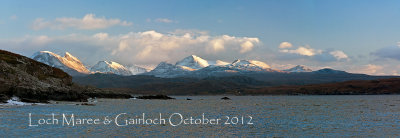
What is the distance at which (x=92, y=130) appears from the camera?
45.4 metres

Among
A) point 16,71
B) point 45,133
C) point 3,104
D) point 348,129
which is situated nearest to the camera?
point 45,133

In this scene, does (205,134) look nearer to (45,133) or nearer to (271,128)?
(271,128)

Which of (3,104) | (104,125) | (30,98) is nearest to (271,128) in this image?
(104,125)

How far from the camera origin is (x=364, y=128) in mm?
50750

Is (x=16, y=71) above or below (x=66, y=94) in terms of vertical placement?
above

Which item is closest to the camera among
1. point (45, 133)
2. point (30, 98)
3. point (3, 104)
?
point (45, 133)

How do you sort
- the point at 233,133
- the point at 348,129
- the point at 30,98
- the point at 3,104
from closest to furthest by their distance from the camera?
the point at 233,133
the point at 348,129
the point at 3,104
the point at 30,98

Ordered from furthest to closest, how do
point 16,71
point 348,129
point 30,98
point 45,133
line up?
1. point 16,71
2. point 30,98
3. point 348,129
4. point 45,133

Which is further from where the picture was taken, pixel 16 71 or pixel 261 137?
pixel 16 71

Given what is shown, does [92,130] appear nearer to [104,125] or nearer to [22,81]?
[104,125]

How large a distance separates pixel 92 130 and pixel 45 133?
552 cm

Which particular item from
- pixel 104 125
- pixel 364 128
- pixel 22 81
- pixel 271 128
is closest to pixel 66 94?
pixel 22 81

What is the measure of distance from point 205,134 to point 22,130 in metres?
21.9

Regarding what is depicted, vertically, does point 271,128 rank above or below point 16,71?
below
